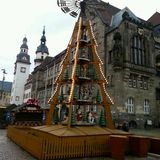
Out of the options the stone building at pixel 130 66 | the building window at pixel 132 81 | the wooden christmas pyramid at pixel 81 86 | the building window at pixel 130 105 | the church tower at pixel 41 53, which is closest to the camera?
the wooden christmas pyramid at pixel 81 86

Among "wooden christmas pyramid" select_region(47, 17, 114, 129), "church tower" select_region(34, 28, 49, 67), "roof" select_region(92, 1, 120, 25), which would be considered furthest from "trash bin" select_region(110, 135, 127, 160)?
"church tower" select_region(34, 28, 49, 67)

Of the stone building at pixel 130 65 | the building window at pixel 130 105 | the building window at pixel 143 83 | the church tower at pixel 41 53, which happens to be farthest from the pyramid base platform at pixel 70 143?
the church tower at pixel 41 53

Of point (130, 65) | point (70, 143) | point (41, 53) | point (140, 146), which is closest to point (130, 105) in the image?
point (130, 65)

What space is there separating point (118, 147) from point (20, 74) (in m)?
89.7

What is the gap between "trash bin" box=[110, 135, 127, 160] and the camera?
12430mm

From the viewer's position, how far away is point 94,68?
55.2 feet

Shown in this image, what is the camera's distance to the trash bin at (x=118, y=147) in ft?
40.8

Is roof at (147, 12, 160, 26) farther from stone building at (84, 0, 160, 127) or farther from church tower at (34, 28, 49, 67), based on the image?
church tower at (34, 28, 49, 67)

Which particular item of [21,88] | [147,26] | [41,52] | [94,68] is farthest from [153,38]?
[21,88]

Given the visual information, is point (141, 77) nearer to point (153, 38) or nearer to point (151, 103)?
point (151, 103)

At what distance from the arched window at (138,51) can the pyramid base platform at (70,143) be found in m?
24.8

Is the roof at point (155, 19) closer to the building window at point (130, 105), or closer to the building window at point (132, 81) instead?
the building window at point (132, 81)

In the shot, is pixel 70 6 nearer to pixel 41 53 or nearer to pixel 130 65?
pixel 130 65

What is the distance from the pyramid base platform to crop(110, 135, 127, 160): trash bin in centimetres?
77
